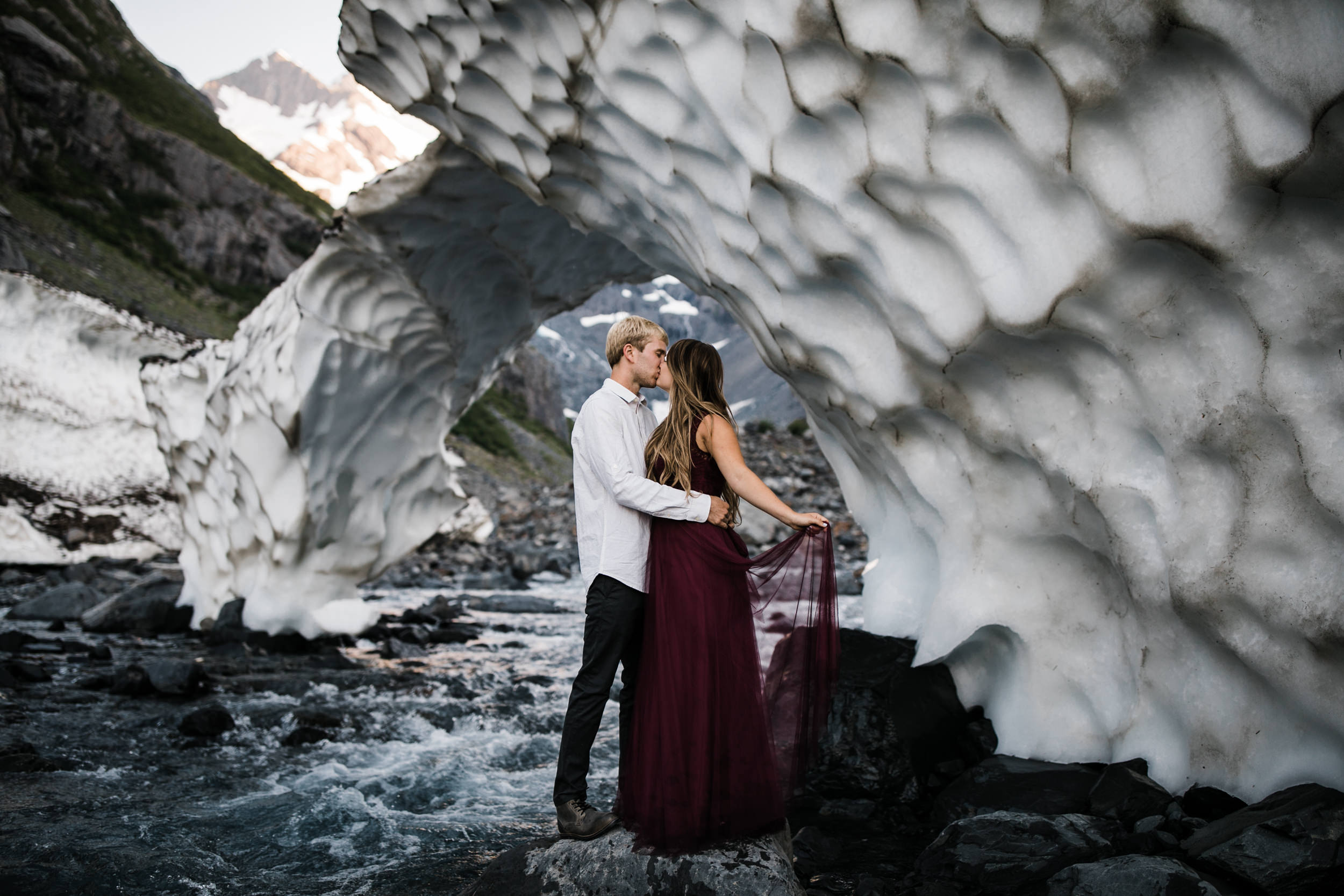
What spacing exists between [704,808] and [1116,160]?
242cm

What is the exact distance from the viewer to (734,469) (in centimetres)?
311

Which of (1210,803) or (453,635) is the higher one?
(1210,803)

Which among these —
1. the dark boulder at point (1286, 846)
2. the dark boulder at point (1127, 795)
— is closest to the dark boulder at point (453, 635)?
the dark boulder at point (1127, 795)

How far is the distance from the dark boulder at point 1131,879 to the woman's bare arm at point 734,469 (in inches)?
51.6

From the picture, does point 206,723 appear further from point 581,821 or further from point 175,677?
point 581,821

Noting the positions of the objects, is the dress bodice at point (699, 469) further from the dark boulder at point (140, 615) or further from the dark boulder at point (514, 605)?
the dark boulder at point (514, 605)

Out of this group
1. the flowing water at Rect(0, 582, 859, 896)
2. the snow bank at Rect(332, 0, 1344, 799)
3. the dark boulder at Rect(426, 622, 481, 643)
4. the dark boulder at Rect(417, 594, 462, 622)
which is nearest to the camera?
the snow bank at Rect(332, 0, 1344, 799)

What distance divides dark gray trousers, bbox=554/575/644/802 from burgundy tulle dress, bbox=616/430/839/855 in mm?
88

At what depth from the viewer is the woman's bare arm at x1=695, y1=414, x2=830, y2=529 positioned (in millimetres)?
3096

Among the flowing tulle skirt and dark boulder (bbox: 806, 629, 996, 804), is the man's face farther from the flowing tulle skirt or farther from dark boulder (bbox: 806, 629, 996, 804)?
dark boulder (bbox: 806, 629, 996, 804)

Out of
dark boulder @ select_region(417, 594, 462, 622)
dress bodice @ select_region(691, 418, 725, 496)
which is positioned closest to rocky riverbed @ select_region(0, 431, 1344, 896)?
dress bodice @ select_region(691, 418, 725, 496)

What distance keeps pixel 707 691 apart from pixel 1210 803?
1.61 meters

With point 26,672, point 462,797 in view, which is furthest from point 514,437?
point 462,797

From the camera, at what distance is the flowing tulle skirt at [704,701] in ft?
9.53
